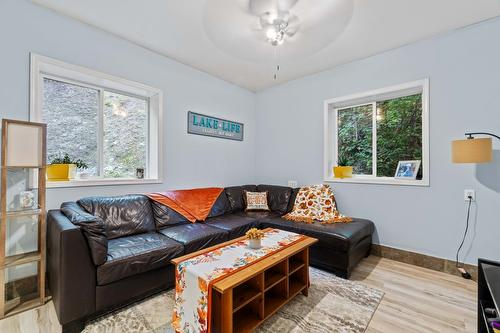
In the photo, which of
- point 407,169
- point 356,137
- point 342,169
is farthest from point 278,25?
point 407,169

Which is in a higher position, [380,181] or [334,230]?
[380,181]

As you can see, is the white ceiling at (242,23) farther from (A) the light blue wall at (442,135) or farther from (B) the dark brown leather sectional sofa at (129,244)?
→ (B) the dark brown leather sectional sofa at (129,244)

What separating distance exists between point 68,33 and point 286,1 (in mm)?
2165

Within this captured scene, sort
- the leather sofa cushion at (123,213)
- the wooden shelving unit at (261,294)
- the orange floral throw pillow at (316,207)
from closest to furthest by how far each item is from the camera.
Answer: the wooden shelving unit at (261,294)
the leather sofa cushion at (123,213)
the orange floral throw pillow at (316,207)

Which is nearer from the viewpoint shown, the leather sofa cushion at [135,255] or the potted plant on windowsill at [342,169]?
the leather sofa cushion at [135,255]

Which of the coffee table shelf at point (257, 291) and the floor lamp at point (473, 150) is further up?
the floor lamp at point (473, 150)

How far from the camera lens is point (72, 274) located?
1.58 metres

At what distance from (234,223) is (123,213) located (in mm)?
1245

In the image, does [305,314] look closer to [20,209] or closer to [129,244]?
[129,244]

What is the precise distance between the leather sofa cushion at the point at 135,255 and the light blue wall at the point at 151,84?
2.75 feet

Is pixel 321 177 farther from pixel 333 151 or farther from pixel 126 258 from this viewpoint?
pixel 126 258

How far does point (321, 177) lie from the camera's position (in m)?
3.50

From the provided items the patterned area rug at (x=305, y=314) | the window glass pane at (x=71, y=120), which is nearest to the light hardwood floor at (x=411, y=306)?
the patterned area rug at (x=305, y=314)

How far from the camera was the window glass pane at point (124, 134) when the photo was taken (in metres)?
2.79
